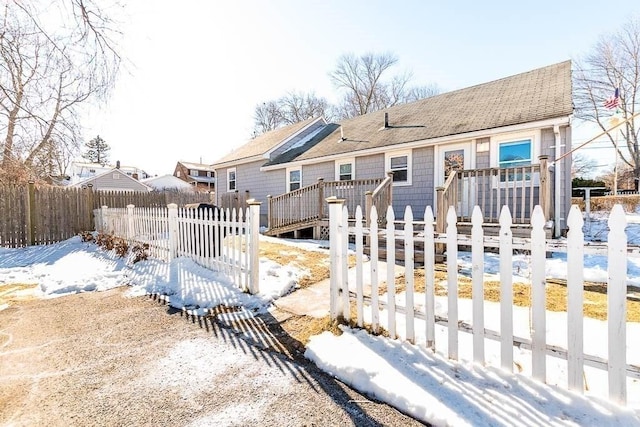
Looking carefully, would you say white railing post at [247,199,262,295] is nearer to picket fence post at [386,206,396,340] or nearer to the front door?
picket fence post at [386,206,396,340]

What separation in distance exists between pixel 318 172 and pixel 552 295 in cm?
1054

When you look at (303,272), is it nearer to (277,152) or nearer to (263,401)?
(263,401)

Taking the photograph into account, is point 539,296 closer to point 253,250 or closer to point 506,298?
point 506,298

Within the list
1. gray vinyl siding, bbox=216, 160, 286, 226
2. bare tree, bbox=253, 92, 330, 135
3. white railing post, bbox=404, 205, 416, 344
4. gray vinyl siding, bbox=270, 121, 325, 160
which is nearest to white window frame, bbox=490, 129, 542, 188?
white railing post, bbox=404, 205, 416, 344

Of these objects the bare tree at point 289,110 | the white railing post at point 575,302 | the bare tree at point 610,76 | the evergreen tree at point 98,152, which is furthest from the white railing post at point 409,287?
the evergreen tree at point 98,152

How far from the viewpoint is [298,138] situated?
18016 mm

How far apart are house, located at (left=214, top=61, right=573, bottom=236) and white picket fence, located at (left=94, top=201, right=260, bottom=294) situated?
12.2 ft

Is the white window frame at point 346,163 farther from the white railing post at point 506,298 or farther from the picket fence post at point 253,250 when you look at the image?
the white railing post at point 506,298

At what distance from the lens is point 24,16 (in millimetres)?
4727

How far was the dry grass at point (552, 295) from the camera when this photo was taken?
3.70 metres

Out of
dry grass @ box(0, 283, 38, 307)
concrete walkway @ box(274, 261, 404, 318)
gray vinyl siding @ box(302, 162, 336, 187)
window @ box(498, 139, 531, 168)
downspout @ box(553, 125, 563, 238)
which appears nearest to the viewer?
concrete walkway @ box(274, 261, 404, 318)

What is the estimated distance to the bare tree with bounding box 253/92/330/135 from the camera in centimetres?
3872

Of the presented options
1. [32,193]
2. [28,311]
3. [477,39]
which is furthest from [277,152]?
[28,311]

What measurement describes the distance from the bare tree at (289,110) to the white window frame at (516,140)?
3026 cm
